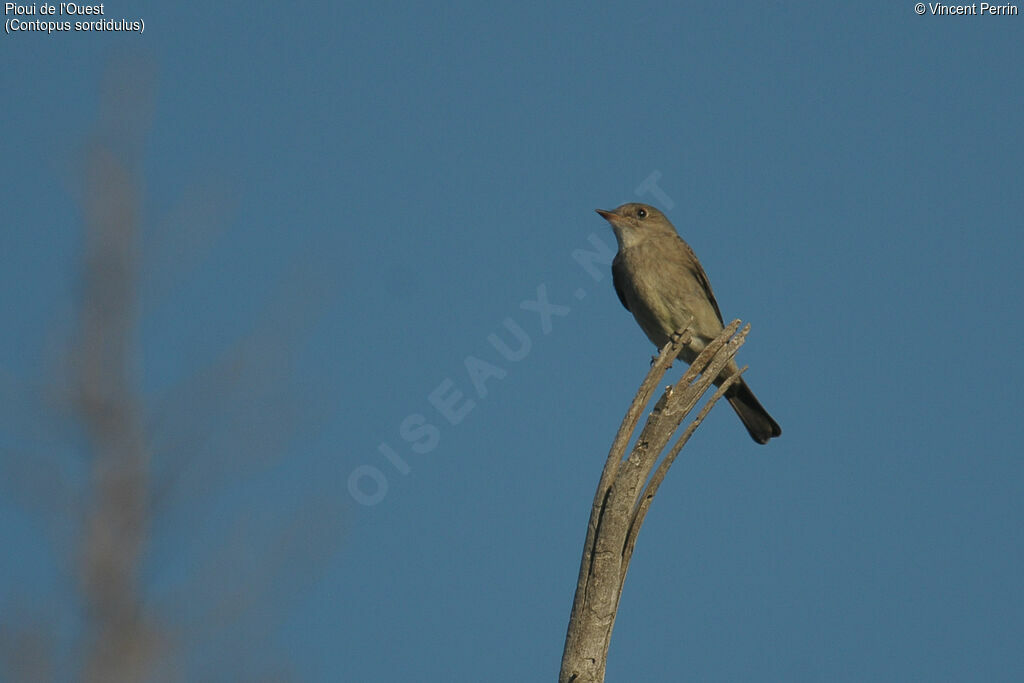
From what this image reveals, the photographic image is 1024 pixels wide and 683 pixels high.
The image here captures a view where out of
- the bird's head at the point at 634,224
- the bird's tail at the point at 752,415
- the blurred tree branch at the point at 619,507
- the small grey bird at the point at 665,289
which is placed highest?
the bird's head at the point at 634,224

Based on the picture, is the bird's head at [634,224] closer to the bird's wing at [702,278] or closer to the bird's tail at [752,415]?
the bird's wing at [702,278]

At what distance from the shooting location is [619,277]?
34.2 feet

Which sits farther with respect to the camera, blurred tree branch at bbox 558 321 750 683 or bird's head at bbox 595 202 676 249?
bird's head at bbox 595 202 676 249

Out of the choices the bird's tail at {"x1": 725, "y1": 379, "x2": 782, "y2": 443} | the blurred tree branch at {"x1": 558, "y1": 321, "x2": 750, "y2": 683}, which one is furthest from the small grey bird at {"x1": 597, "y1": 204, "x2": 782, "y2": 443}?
the blurred tree branch at {"x1": 558, "y1": 321, "x2": 750, "y2": 683}

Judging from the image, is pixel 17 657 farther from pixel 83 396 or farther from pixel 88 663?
pixel 83 396

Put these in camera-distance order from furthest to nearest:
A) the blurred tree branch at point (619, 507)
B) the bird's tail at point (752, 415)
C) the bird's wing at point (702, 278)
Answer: the bird's wing at point (702, 278), the bird's tail at point (752, 415), the blurred tree branch at point (619, 507)

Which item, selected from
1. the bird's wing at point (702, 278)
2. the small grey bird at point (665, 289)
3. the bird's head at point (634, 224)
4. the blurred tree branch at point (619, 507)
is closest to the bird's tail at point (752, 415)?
the small grey bird at point (665, 289)

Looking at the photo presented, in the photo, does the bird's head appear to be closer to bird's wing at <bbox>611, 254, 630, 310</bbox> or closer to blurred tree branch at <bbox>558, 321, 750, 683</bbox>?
bird's wing at <bbox>611, 254, 630, 310</bbox>

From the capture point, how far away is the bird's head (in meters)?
10.5

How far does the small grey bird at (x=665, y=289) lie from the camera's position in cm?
962

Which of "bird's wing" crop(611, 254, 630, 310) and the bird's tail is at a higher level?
"bird's wing" crop(611, 254, 630, 310)

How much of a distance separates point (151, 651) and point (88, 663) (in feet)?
0.51

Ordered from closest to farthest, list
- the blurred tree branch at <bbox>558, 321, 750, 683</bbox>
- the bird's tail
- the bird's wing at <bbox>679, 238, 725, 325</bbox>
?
the blurred tree branch at <bbox>558, 321, 750, 683</bbox>, the bird's tail, the bird's wing at <bbox>679, 238, 725, 325</bbox>

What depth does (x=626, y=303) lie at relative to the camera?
A: 1052 cm
